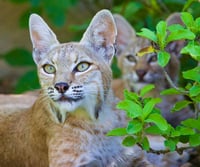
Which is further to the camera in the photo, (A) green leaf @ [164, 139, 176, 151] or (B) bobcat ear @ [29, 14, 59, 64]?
(B) bobcat ear @ [29, 14, 59, 64]

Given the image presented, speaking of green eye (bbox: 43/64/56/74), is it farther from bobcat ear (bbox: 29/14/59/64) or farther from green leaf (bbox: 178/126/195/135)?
green leaf (bbox: 178/126/195/135)

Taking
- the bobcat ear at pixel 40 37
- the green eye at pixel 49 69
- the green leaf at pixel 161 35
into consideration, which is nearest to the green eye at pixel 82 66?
the green eye at pixel 49 69

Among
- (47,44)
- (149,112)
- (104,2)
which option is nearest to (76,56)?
(47,44)

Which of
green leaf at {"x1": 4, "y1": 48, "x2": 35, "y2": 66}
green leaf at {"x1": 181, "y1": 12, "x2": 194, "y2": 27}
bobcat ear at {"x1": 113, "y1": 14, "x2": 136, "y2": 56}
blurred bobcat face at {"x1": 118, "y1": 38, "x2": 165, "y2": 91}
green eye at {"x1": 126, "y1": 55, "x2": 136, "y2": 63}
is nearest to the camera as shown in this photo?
green leaf at {"x1": 181, "y1": 12, "x2": 194, "y2": 27}

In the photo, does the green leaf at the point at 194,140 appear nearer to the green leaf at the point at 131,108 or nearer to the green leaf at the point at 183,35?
the green leaf at the point at 131,108

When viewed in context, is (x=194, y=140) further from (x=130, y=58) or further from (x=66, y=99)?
(x=130, y=58)

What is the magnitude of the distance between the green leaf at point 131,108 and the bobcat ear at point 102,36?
75 centimetres

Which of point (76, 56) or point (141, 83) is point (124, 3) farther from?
point (76, 56)

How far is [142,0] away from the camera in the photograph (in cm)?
845

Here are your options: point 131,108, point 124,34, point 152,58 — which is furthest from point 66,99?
point 124,34

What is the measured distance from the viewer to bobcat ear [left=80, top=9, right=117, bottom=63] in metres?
5.33

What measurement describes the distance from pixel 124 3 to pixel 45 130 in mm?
3828

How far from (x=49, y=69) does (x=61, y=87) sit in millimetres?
361

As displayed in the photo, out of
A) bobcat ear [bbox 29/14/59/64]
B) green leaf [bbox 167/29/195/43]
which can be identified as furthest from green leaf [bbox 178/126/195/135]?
bobcat ear [bbox 29/14/59/64]
